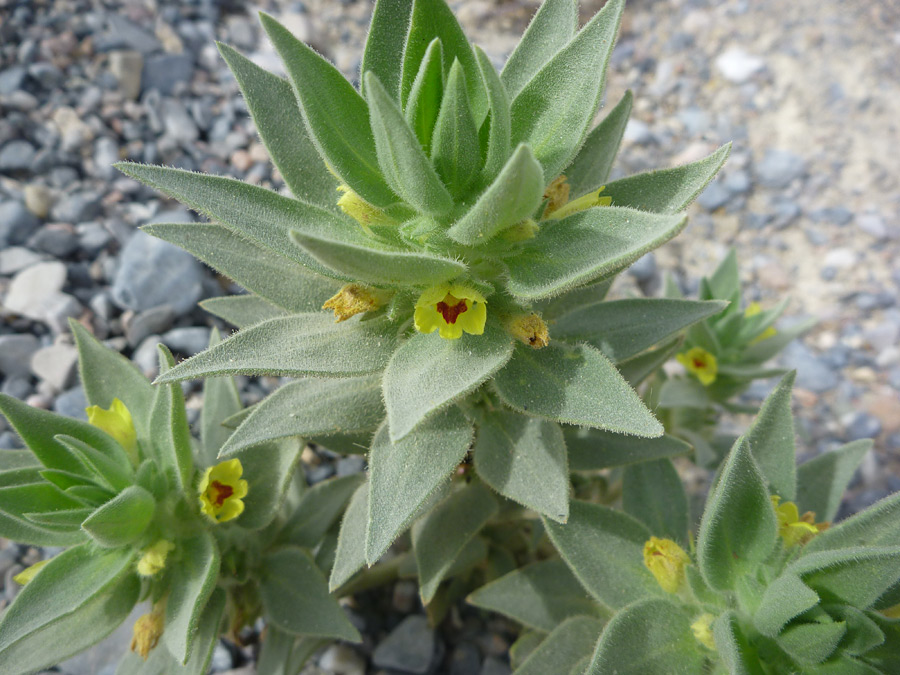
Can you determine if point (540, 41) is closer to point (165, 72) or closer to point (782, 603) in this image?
point (782, 603)

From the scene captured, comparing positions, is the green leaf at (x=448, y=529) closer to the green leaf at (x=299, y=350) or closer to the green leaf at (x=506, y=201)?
the green leaf at (x=299, y=350)

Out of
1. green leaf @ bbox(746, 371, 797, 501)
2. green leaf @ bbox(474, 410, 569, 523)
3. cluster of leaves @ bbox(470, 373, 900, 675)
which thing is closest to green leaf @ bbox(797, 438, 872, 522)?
cluster of leaves @ bbox(470, 373, 900, 675)

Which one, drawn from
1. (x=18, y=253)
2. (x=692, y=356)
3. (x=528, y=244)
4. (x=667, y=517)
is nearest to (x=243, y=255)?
(x=528, y=244)

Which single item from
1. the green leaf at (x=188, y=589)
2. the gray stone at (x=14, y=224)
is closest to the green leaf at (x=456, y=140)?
the green leaf at (x=188, y=589)

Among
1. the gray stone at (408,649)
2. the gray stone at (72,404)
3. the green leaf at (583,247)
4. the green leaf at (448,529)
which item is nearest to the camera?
the green leaf at (583,247)

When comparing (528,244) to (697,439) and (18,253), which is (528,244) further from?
(18,253)
